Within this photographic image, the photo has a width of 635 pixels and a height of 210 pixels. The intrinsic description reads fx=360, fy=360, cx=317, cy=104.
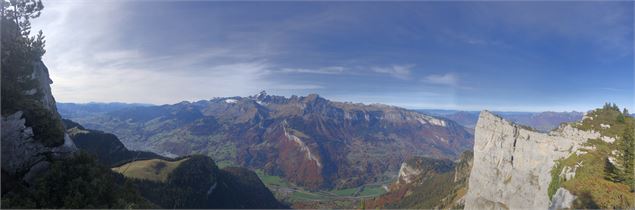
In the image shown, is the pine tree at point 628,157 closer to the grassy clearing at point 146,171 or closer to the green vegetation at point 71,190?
the green vegetation at point 71,190

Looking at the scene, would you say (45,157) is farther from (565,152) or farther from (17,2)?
(565,152)

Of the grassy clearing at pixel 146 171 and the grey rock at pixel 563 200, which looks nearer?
the grey rock at pixel 563 200

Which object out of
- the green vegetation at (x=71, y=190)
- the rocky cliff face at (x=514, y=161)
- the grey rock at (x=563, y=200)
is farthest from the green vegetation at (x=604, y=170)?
the green vegetation at (x=71, y=190)

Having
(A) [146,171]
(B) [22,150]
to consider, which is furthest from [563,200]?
(A) [146,171]

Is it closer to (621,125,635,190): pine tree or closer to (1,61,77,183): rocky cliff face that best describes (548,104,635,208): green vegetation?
(621,125,635,190): pine tree

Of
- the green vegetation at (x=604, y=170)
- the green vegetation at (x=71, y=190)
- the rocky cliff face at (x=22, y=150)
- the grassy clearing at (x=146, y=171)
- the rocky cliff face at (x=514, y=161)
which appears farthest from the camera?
the grassy clearing at (x=146, y=171)

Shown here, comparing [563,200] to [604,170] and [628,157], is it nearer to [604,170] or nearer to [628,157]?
[604,170]

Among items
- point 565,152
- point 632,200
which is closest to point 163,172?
point 565,152
